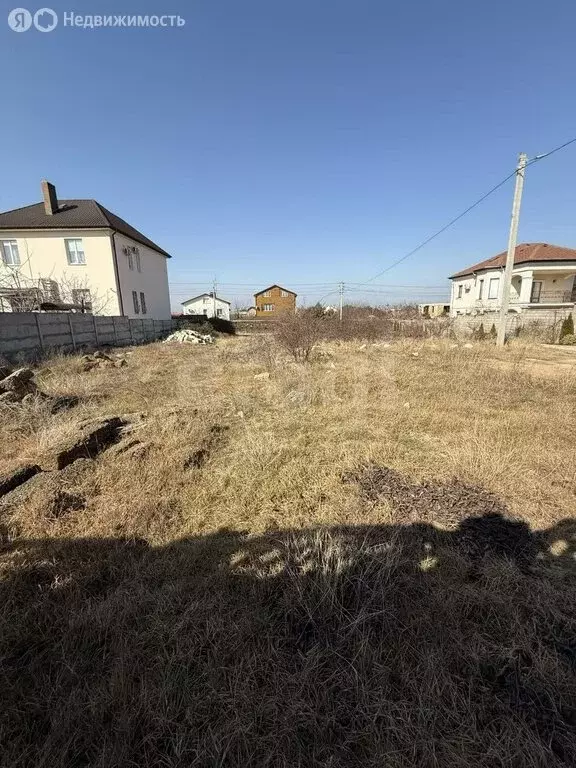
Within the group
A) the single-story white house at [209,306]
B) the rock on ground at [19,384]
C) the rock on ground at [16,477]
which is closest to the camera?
the rock on ground at [16,477]

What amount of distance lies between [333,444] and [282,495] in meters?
1.33

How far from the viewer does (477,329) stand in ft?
63.3

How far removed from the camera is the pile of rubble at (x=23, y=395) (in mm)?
5453

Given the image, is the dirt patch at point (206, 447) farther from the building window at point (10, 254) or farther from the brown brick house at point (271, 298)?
the brown brick house at point (271, 298)

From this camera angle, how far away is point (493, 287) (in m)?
26.8

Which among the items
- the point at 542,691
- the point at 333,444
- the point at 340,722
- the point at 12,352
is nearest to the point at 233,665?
the point at 340,722

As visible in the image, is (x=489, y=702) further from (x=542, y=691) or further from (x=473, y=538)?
(x=473, y=538)

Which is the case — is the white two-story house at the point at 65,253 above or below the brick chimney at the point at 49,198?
below

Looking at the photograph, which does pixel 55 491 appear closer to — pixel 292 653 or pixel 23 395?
pixel 292 653

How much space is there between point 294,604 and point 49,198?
27557mm

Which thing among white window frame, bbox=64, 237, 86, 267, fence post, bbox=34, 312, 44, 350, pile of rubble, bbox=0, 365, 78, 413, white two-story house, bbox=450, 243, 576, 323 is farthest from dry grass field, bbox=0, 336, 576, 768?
white two-story house, bbox=450, 243, 576, 323

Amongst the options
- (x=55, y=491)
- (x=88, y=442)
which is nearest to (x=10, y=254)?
(x=88, y=442)

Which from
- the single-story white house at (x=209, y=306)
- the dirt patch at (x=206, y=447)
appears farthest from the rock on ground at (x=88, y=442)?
the single-story white house at (x=209, y=306)

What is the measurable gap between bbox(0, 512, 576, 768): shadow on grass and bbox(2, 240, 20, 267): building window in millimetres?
25165
